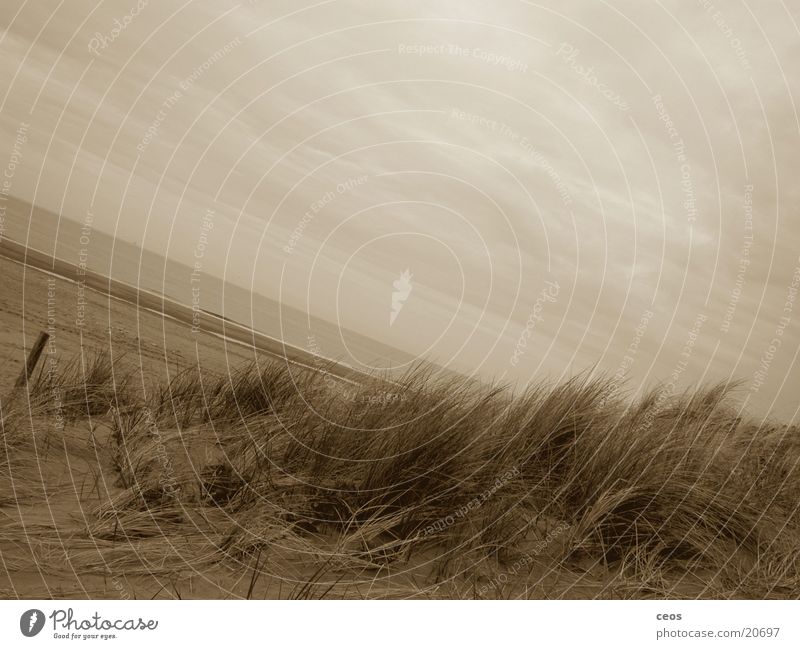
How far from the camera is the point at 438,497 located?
Result: 282cm

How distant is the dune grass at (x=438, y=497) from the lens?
258 cm

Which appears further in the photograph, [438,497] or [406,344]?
[406,344]

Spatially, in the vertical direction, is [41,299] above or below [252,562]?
below

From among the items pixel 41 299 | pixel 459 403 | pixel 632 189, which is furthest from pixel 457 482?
pixel 41 299

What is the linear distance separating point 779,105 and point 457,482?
3405 mm

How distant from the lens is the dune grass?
8.48ft

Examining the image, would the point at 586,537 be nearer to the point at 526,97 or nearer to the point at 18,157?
the point at 526,97

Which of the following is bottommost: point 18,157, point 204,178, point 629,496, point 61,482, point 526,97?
point 61,482

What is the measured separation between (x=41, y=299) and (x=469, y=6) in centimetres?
832
